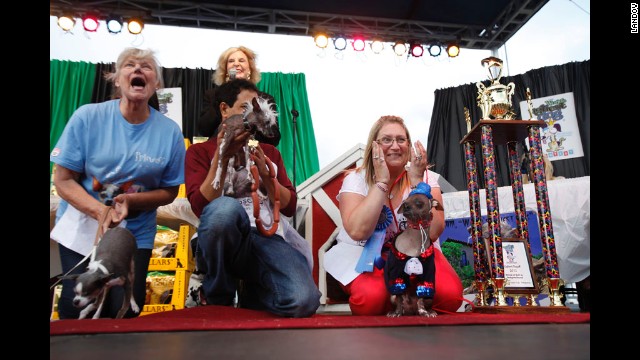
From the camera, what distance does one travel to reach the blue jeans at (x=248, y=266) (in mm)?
1735

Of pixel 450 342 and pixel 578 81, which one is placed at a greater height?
Result: pixel 578 81

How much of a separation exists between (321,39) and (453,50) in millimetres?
1782

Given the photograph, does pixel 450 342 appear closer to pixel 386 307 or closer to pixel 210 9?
pixel 386 307

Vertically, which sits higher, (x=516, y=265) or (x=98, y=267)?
(x=98, y=267)

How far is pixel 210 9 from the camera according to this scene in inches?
229

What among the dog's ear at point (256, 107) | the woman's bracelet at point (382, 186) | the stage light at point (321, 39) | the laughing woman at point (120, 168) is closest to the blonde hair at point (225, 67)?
the laughing woman at point (120, 168)

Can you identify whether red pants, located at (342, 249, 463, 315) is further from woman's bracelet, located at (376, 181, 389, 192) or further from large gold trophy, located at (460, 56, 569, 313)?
woman's bracelet, located at (376, 181, 389, 192)

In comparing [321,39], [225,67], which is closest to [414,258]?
[225,67]

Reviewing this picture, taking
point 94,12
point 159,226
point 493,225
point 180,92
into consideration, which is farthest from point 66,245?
point 180,92

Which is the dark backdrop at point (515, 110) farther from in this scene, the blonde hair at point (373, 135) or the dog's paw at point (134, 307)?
the dog's paw at point (134, 307)

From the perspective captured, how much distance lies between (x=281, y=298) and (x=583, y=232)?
99.4 inches

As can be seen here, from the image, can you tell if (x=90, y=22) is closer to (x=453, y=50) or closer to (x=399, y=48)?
(x=399, y=48)

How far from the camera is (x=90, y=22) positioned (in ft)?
17.6

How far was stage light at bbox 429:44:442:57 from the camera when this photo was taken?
245 inches
